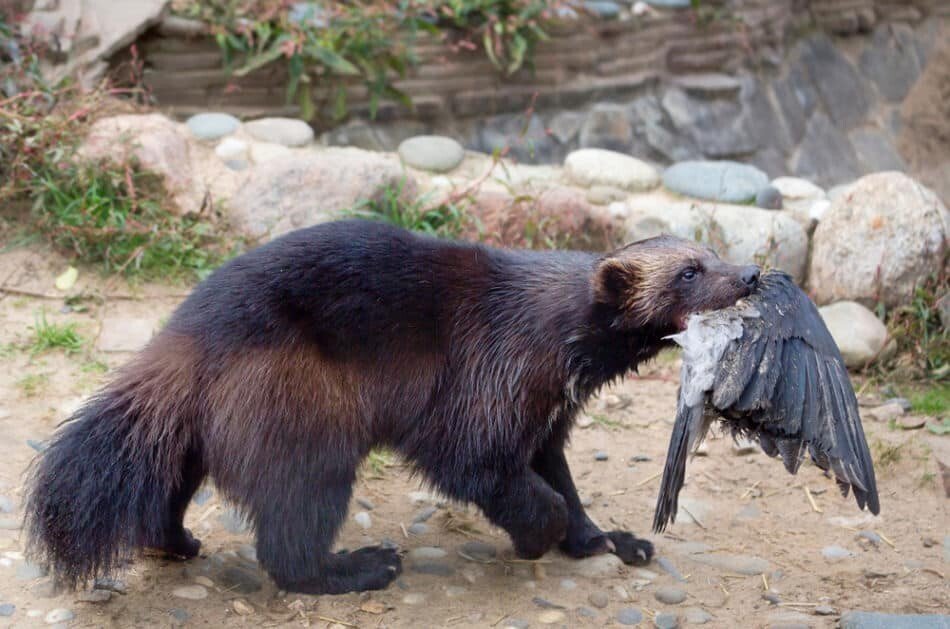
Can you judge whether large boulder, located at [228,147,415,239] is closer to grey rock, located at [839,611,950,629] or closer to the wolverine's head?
the wolverine's head

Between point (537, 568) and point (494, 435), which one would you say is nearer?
point (494, 435)

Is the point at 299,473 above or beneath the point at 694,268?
beneath

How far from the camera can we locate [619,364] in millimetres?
3959

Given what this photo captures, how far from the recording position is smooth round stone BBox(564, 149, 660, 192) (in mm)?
7141

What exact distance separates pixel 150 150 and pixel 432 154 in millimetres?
1780

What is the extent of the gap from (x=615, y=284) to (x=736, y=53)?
773cm

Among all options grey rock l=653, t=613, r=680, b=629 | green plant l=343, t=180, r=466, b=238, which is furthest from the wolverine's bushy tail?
green plant l=343, t=180, r=466, b=238

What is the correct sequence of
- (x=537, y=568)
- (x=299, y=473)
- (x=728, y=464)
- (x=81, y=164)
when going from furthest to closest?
(x=81, y=164), (x=728, y=464), (x=537, y=568), (x=299, y=473)

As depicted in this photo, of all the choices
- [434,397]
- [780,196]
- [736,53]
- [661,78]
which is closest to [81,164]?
[434,397]

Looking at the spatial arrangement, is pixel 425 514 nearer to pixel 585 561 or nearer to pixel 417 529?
pixel 417 529

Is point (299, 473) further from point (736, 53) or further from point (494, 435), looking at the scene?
point (736, 53)

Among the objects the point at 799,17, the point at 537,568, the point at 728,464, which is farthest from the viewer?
the point at 799,17

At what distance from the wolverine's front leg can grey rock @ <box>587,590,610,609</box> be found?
0.29m

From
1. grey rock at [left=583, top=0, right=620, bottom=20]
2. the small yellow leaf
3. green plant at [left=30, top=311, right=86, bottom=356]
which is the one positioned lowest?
green plant at [left=30, top=311, right=86, bottom=356]
